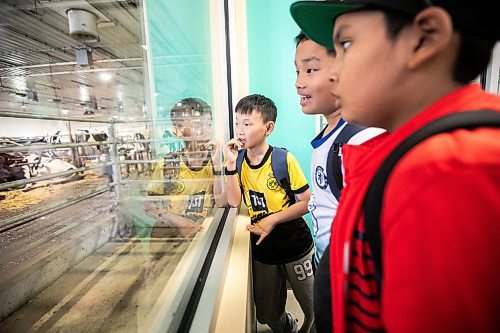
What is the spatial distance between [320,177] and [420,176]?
22.4 inches

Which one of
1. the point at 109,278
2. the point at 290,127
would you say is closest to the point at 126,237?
the point at 109,278

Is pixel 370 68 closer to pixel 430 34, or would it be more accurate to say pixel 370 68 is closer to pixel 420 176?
pixel 430 34

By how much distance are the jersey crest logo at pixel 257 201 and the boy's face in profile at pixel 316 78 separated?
52 centimetres

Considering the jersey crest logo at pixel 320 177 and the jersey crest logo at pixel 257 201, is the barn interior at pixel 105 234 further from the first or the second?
the jersey crest logo at pixel 320 177

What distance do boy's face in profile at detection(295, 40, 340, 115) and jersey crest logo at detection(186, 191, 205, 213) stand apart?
737 millimetres

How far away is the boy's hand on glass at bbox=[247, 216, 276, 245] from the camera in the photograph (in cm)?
111

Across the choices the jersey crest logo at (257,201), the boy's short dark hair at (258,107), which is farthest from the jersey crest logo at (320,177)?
the boy's short dark hair at (258,107)

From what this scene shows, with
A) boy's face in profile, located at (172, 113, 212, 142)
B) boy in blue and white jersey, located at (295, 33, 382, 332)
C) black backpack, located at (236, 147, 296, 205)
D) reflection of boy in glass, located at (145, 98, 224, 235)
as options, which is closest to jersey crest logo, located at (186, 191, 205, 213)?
reflection of boy in glass, located at (145, 98, 224, 235)

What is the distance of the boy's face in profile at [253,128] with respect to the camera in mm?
1247

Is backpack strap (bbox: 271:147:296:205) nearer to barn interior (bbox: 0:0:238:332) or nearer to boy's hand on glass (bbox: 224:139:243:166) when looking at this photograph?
boy's hand on glass (bbox: 224:139:243:166)

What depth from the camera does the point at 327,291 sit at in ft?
1.28

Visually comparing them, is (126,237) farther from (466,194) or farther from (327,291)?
(466,194)

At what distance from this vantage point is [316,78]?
2.61 ft

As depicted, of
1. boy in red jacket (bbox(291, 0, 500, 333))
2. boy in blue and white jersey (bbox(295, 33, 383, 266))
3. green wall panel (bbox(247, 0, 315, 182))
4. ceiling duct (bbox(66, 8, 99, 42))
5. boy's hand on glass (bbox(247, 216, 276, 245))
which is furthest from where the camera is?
ceiling duct (bbox(66, 8, 99, 42))
